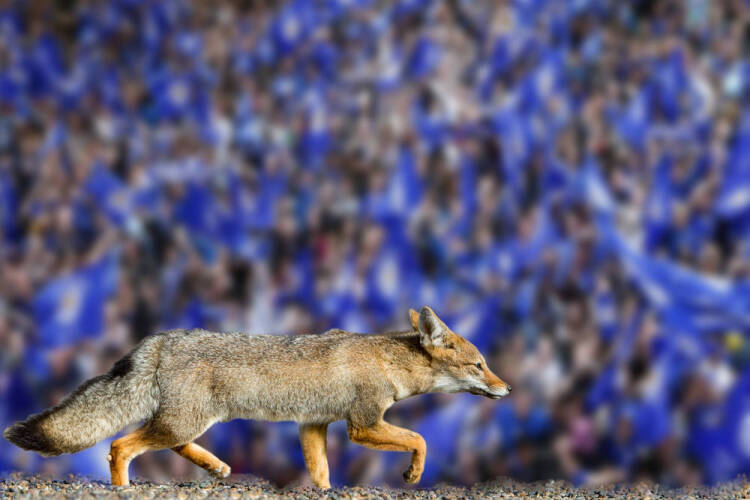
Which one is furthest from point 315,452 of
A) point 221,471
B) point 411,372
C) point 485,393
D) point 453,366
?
point 485,393

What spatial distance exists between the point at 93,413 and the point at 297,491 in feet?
4.78

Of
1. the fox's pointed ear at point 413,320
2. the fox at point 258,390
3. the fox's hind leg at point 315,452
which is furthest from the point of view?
the fox's pointed ear at point 413,320

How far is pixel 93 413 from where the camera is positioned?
19.7 feet

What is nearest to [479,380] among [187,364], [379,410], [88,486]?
[379,410]

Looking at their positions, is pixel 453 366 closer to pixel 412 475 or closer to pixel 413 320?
pixel 413 320

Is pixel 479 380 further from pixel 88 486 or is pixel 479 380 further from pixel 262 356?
pixel 88 486

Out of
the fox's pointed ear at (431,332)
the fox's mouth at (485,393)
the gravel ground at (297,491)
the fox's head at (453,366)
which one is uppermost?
the fox's pointed ear at (431,332)

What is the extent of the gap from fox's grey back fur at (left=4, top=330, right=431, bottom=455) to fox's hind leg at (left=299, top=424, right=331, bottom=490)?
210 millimetres

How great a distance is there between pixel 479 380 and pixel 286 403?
52.5 inches

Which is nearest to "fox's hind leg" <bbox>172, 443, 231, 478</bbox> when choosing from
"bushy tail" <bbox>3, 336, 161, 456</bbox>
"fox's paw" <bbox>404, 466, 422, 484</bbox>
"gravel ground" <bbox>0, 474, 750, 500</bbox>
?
"gravel ground" <bbox>0, 474, 750, 500</bbox>

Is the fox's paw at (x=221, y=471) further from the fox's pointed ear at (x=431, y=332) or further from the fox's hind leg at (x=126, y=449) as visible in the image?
the fox's pointed ear at (x=431, y=332)

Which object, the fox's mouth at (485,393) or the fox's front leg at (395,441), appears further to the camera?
the fox's mouth at (485,393)

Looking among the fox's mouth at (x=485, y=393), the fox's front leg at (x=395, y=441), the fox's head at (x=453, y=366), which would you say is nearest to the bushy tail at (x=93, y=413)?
the fox's front leg at (x=395, y=441)

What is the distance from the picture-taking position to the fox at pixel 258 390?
596cm
